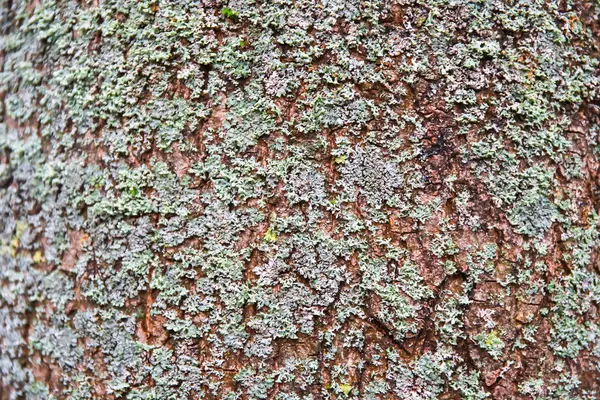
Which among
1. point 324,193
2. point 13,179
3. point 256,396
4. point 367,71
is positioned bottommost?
point 256,396

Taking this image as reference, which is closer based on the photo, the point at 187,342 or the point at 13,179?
the point at 187,342

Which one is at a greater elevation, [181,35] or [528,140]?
[181,35]

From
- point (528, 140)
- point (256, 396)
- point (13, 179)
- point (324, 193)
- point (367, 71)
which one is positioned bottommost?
point (256, 396)

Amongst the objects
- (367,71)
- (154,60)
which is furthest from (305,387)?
(154,60)

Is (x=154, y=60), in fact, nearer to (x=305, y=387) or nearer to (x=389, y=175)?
(x=389, y=175)

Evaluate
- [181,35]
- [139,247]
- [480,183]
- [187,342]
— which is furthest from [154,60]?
[480,183]

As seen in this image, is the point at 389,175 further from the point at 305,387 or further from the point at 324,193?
the point at 305,387
